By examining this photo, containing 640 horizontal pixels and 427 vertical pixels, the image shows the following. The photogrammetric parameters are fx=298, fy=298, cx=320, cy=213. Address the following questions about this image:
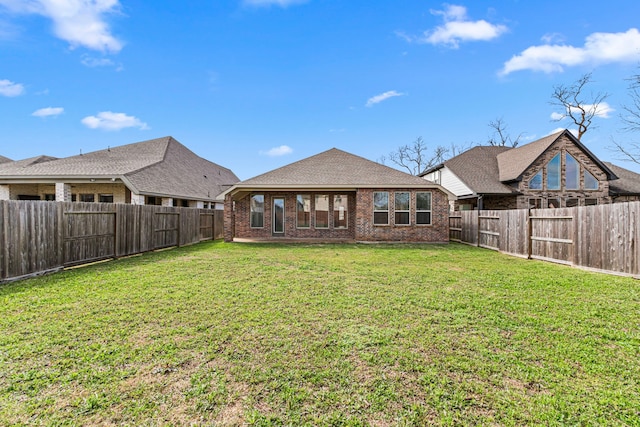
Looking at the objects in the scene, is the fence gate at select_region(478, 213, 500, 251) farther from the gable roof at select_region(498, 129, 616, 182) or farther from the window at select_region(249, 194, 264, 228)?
the window at select_region(249, 194, 264, 228)

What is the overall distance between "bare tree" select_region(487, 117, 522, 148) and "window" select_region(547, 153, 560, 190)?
55.7ft

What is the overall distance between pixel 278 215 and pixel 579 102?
2967cm

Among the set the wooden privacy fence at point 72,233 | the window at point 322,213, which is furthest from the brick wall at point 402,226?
the wooden privacy fence at point 72,233

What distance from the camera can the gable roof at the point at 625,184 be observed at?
20266mm

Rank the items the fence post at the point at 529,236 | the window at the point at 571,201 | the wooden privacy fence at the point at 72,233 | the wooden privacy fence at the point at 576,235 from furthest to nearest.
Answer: the window at the point at 571,201 < the fence post at the point at 529,236 < the wooden privacy fence at the point at 576,235 < the wooden privacy fence at the point at 72,233

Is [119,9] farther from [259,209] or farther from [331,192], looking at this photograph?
[331,192]

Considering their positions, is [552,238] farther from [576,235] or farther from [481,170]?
[481,170]

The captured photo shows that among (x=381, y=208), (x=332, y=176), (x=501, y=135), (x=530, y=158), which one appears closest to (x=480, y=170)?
(x=530, y=158)

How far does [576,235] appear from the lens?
326 inches

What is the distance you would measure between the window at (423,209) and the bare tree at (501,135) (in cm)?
2713

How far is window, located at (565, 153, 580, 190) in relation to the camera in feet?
64.6

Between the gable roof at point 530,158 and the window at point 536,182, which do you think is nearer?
the gable roof at point 530,158

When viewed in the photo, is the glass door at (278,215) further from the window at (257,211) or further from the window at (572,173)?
the window at (572,173)

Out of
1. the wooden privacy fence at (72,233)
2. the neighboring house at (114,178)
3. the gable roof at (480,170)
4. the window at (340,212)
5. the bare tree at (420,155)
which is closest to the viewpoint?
the wooden privacy fence at (72,233)
